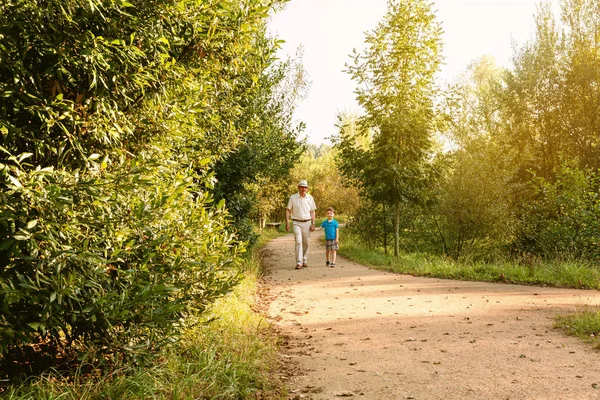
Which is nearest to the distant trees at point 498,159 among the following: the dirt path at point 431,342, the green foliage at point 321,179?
the dirt path at point 431,342

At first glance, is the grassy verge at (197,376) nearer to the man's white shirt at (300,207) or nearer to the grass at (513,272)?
the grass at (513,272)

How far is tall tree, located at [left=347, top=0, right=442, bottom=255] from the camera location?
14.1m

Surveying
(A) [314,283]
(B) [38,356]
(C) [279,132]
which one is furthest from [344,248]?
(B) [38,356]

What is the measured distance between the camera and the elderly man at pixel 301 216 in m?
13.2

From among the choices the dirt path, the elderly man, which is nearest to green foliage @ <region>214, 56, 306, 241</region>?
the elderly man

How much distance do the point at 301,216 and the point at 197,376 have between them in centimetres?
897

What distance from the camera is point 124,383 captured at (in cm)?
392

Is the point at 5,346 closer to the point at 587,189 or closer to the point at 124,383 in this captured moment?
the point at 124,383

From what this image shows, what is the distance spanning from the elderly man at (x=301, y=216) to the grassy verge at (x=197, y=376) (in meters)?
6.88

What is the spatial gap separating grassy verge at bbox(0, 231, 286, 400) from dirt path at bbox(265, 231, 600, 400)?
1.38 ft

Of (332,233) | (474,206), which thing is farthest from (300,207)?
(474,206)

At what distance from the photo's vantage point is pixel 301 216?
13258 millimetres

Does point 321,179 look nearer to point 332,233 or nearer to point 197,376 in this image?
point 332,233

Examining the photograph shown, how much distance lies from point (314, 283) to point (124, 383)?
7.41m
